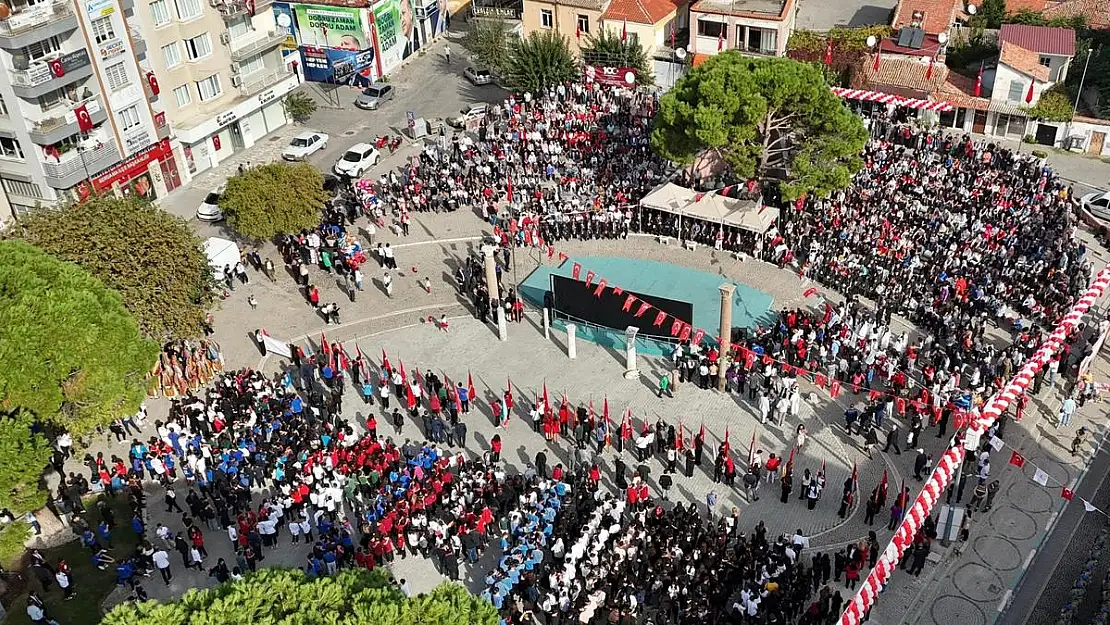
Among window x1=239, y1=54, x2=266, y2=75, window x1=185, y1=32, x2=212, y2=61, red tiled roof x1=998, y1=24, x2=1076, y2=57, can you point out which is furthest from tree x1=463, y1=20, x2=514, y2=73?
red tiled roof x1=998, y1=24, x2=1076, y2=57

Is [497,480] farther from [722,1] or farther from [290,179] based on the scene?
[722,1]

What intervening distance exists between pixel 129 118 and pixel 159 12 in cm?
555

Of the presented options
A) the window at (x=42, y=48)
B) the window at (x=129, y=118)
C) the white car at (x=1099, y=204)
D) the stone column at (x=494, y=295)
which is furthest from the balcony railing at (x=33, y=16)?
the white car at (x=1099, y=204)

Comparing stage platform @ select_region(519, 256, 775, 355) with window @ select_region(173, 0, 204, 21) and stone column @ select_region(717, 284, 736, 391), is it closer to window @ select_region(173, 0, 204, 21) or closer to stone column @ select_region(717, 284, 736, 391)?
stone column @ select_region(717, 284, 736, 391)

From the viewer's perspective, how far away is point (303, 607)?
60.4 feet

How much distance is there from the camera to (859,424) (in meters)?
31.9

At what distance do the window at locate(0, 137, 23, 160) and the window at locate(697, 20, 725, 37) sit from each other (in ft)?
125

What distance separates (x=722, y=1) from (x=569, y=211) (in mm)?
23400

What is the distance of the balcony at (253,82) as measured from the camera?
54.3 metres

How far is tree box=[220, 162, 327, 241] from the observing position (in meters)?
40.7

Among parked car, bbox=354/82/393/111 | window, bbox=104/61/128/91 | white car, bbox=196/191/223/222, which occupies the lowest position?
white car, bbox=196/191/223/222

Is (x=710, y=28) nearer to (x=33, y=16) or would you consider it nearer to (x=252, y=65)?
(x=252, y=65)

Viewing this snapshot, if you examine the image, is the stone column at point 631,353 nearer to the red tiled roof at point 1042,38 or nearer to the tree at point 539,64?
the tree at point 539,64

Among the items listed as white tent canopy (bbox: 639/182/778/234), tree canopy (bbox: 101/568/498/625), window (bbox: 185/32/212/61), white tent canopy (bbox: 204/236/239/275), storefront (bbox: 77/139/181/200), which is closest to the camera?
tree canopy (bbox: 101/568/498/625)
